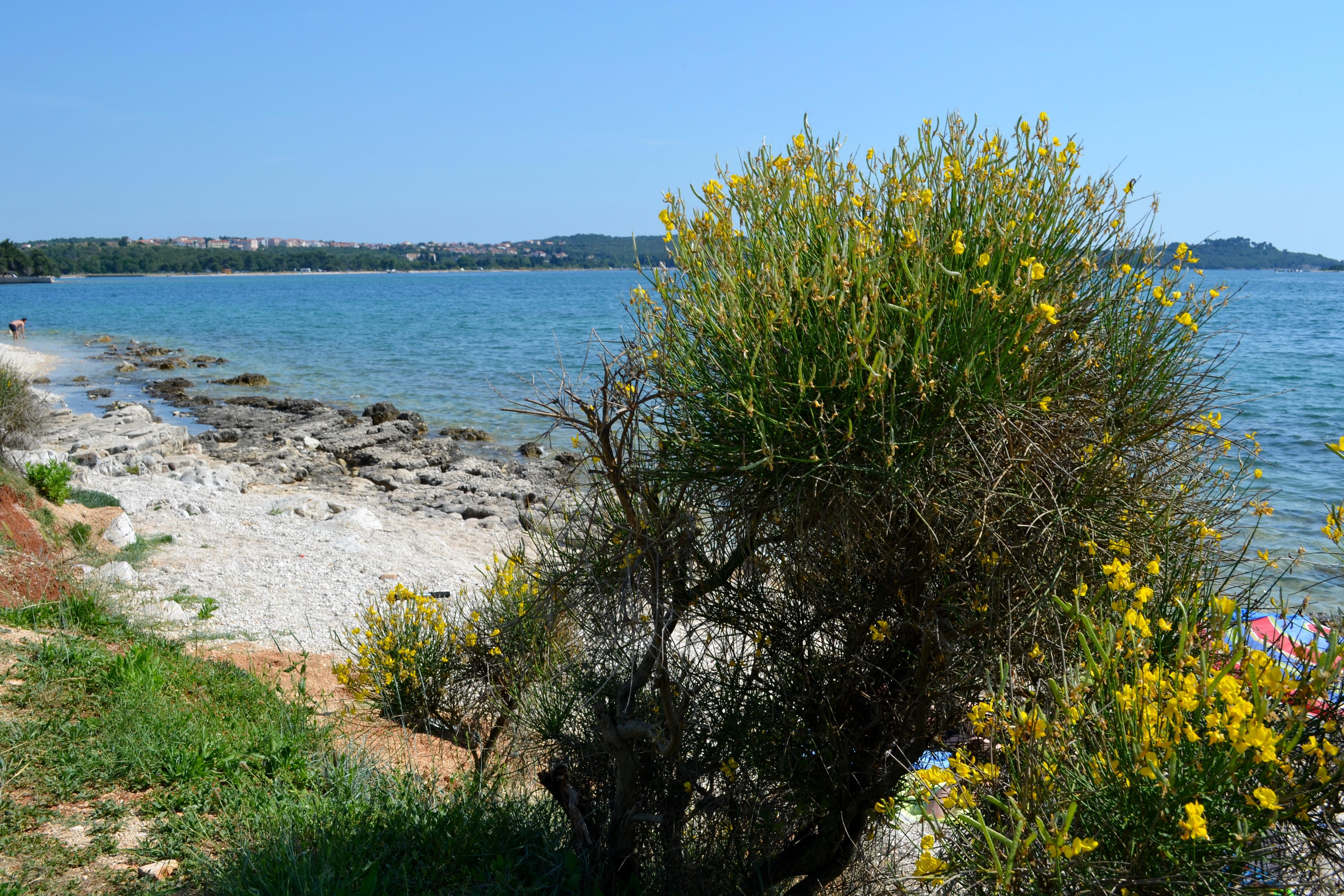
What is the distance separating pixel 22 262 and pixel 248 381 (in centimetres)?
10858

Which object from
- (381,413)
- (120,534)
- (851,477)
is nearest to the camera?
(851,477)

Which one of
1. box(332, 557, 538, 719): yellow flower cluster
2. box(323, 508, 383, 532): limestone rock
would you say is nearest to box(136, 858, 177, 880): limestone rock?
Answer: box(332, 557, 538, 719): yellow flower cluster

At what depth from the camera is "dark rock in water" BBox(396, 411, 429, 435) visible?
67.6 feet

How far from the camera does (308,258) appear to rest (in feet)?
549

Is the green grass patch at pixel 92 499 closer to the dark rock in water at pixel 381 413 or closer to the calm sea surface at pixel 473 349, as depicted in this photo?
the calm sea surface at pixel 473 349

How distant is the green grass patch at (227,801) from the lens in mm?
3568

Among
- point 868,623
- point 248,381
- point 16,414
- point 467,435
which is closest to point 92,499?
point 16,414

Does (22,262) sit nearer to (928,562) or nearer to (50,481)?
(50,481)

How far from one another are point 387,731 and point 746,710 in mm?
3016

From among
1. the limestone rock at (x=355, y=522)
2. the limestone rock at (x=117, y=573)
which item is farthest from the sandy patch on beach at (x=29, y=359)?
the limestone rock at (x=117, y=573)

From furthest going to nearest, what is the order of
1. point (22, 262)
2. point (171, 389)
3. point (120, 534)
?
point (22, 262) < point (171, 389) < point (120, 534)

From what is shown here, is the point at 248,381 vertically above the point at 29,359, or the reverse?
the point at 29,359

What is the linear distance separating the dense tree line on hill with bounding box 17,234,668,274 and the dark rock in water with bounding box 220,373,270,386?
6452 centimetres

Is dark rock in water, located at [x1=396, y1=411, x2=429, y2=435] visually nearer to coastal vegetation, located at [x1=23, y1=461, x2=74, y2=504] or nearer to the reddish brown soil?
coastal vegetation, located at [x1=23, y1=461, x2=74, y2=504]
